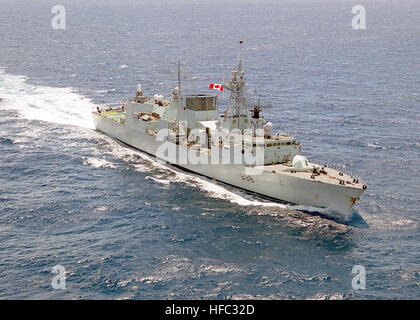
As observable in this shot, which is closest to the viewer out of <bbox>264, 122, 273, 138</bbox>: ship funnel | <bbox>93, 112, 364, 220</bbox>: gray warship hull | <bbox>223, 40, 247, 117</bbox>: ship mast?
<bbox>93, 112, 364, 220</bbox>: gray warship hull

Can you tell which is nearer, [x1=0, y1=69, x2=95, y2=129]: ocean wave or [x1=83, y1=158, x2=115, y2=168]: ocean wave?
[x1=83, y1=158, x2=115, y2=168]: ocean wave

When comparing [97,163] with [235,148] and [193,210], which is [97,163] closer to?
[193,210]

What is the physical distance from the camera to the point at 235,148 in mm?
48312

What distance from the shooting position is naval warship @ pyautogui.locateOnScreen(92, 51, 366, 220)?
4278 centimetres

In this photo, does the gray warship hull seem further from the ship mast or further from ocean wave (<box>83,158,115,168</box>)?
ocean wave (<box>83,158,115,168</box>)

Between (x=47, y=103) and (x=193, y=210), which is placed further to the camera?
A: (x=47, y=103)

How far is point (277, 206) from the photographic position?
44375mm

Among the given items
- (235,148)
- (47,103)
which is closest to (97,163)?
(235,148)

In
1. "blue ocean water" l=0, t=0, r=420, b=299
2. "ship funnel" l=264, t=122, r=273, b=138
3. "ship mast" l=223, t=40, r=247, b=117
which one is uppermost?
"ship mast" l=223, t=40, r=247, b=117

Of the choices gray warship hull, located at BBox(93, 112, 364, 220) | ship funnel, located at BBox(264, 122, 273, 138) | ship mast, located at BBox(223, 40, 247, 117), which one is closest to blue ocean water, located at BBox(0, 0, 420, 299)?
gray warship hull, located at BBox(93, 112, 364, 220)

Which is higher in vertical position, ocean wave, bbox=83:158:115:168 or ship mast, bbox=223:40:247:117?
ship mast, bbox=223:40:247:117

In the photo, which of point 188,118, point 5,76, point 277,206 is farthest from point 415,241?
point 5,76

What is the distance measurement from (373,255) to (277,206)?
1136 centimetres

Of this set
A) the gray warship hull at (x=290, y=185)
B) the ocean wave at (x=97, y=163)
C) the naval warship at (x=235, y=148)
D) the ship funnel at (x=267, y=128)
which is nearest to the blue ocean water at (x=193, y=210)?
→ the ocean wave at (x=97, y=163)
